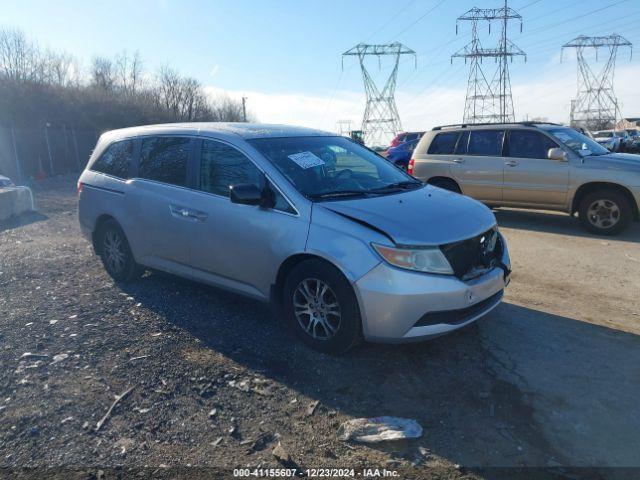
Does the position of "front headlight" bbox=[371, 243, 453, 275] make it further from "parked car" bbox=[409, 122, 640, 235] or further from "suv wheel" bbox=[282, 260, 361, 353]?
"parked car" bbox=[409, 122, 640, 235]

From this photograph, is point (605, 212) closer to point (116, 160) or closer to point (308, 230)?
point (308, 230)

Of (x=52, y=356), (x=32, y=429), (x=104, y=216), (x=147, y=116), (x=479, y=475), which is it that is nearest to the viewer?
(x=479, y=475)

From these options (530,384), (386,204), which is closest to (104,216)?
(386,204)

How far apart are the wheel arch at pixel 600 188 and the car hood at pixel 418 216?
191 inches

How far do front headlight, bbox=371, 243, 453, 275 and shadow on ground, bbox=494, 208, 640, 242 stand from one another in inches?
229

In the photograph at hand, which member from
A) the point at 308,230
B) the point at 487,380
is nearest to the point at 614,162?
the point at 487,380

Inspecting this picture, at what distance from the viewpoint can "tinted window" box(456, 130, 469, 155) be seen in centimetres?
998

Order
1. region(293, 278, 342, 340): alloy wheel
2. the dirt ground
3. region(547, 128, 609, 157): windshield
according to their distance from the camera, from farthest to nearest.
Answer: region(547, 128, 609, 157): windshield < region(293, 278, 342, 340): alloy wheel < the dirt ground

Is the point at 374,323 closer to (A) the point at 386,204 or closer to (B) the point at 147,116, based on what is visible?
(A) the point at 386,204

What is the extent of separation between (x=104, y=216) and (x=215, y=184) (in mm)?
1972

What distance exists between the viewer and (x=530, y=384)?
3.64 metres

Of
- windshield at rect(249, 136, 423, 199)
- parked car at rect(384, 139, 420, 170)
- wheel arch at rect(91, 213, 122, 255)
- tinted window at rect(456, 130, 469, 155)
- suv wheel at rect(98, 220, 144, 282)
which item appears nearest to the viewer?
windshield at rect(249, 136, 423, 199)

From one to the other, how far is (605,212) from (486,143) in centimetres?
246

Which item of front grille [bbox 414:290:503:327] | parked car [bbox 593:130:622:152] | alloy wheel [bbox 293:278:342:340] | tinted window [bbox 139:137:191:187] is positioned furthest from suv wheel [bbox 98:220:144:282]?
parked car [bbox 593:130:622:152]
